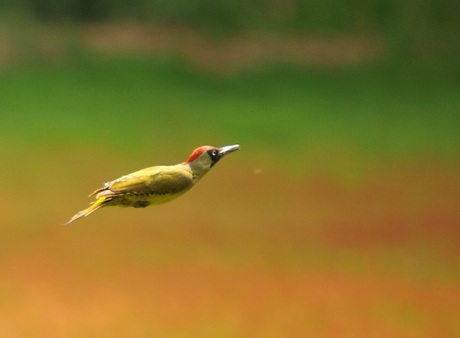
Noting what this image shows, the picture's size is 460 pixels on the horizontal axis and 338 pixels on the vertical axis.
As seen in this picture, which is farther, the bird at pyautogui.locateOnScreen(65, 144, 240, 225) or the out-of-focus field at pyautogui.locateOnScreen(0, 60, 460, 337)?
the out-of-focus field at pyautogui.locateOnScreen(0, 60, 460, 337)

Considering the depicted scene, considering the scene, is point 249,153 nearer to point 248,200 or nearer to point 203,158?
point 248,200

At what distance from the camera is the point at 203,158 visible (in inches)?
30.3

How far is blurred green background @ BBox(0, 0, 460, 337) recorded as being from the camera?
1.94 metres

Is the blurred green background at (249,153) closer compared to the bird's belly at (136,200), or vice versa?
the bird's belly at (136,200)

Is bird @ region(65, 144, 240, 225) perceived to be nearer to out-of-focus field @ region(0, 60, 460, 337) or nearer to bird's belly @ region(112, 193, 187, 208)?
bird's belly @ region(112, 193, 187, 208)

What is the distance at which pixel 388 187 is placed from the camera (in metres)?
2.25

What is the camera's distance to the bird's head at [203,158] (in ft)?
2.50

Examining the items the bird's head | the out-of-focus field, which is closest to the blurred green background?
the out-of-focus field

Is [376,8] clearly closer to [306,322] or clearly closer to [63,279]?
[306,322]

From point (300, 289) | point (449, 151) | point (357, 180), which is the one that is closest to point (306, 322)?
point (300, 289)

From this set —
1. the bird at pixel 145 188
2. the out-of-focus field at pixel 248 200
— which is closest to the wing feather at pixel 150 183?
the bird at pixel 145 188

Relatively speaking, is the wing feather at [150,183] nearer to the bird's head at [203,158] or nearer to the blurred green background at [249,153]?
the bird's head at [203,158]

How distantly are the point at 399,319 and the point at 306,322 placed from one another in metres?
0.21

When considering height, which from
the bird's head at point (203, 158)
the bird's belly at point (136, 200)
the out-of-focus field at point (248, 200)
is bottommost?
the out-of-focus field at point (248, 200)
